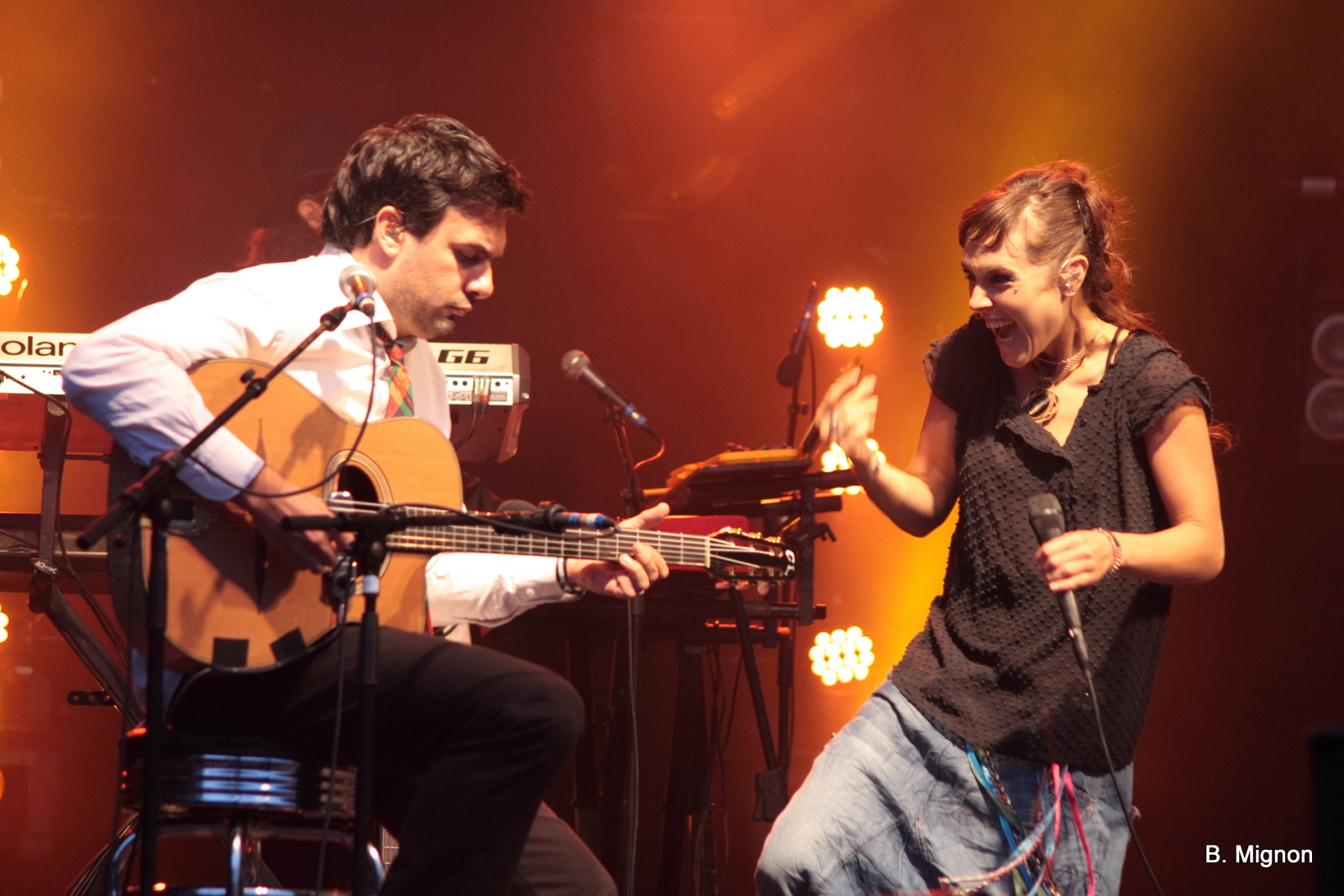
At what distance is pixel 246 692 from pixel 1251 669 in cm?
572

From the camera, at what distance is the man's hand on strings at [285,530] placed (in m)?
2.51

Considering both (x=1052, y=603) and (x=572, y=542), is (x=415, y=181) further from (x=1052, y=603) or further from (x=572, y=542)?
(x=1052, y=603)

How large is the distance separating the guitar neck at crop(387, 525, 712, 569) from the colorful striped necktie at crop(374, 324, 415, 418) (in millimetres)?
383

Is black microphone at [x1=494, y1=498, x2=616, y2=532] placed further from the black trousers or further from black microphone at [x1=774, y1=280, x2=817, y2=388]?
black microphone at [x1=774, y1=280, x2=817, y2=388]

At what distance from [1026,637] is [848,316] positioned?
4.27m

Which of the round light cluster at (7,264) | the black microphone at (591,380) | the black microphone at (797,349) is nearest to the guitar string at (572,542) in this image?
the black microphone at (591,380)

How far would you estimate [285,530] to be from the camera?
8.14 ft

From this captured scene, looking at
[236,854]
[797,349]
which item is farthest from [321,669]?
[797,349]

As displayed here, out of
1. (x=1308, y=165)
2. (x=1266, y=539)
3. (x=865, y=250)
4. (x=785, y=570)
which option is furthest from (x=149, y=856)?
(x=1308, y=165)

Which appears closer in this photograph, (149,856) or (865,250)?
(149,856)

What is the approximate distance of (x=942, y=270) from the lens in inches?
279

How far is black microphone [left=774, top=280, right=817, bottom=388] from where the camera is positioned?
5285 mm

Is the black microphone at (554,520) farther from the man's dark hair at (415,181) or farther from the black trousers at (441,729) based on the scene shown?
the man's dark hair at (415,181)

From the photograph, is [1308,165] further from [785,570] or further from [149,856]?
[149,856]
